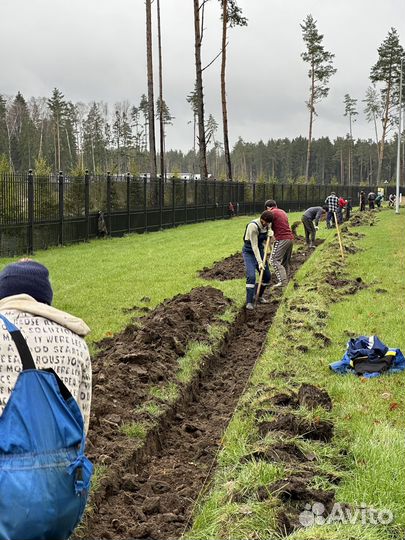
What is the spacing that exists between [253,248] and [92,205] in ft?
43.9

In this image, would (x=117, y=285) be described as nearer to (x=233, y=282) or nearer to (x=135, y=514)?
(x=233, y=282)

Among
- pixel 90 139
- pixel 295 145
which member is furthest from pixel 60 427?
pixel 295 145

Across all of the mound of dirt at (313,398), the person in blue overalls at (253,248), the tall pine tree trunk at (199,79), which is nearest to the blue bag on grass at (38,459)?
the mound of dirt at (313,398)

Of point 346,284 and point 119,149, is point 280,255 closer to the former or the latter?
point 346,284

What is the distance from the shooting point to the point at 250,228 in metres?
10.5

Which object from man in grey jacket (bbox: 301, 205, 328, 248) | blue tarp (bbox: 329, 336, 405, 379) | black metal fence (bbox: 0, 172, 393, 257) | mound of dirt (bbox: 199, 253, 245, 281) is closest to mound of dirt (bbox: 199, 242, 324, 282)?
mound of dirt (bbox: 199, 253, 245, 281)

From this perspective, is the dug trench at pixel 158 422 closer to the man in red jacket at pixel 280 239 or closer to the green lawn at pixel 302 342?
the green lawn at pixel 302 342

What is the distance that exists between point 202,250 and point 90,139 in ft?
267

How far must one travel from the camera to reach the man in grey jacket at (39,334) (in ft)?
8.03

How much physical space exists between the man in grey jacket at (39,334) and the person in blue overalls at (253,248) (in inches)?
308

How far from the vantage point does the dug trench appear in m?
4.19

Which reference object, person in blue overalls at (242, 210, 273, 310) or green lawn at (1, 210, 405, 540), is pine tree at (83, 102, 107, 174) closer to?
green lawn at (1, 210, 405, 540)

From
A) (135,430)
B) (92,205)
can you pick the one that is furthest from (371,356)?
(92,205)

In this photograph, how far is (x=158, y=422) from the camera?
566cm
